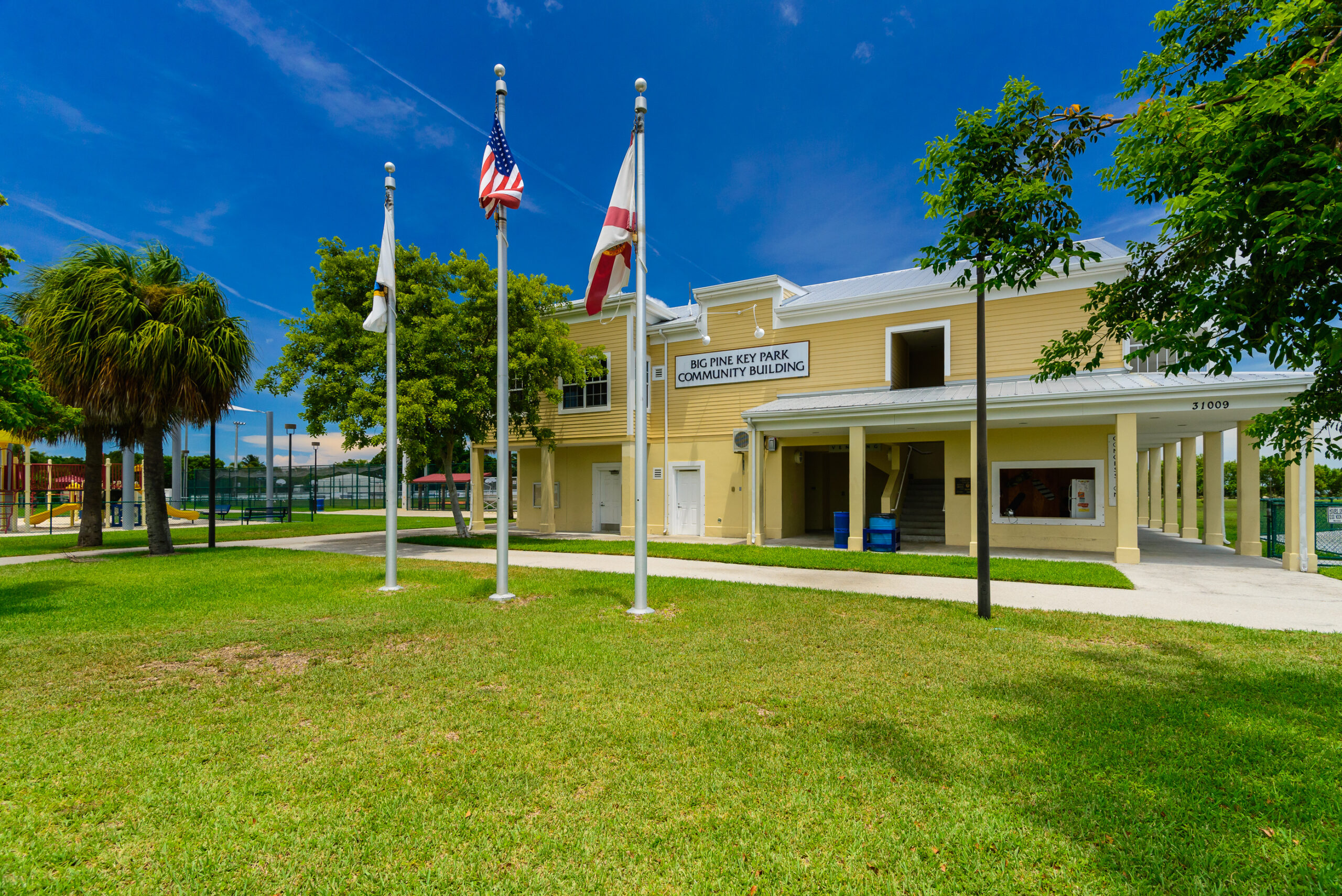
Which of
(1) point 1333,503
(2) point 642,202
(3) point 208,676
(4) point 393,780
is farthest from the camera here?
(1) point 1333,503

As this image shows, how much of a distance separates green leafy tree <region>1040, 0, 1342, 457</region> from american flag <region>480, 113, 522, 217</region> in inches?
277

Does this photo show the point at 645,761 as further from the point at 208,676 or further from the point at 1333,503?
the point at 1333,503

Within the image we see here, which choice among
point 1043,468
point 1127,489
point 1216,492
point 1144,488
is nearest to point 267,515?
point 1043,468

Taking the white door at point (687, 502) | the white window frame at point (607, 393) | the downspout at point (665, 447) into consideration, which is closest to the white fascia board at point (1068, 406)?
the white door at point (687, 502)

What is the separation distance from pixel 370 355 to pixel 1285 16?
15666mm

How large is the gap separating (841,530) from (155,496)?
52.8 ft

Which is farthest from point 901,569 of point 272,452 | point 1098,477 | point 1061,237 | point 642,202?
point 272,452

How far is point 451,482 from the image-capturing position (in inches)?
765

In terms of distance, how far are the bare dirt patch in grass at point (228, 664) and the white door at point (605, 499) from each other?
53.0 feet

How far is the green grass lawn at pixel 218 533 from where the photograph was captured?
1739 centimetres

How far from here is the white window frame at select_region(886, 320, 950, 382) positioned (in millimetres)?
16875

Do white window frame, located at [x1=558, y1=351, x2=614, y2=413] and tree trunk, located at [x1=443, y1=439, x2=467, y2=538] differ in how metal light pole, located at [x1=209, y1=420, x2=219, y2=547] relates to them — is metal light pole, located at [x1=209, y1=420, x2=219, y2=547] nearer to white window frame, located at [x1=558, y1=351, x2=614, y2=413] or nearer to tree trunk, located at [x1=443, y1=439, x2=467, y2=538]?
tree trunk, located at [x1=443, y1=439, x2=467, y2=538]

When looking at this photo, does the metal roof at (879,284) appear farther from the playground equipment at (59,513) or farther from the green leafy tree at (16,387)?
the playground equipment at (59,513)

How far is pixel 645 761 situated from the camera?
4145mm
